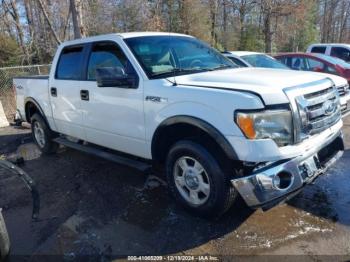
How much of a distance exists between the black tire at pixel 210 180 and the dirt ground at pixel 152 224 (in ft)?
0.57

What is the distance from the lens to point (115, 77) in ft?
13.2

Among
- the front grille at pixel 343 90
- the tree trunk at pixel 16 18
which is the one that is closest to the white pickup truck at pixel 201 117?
the front grille at pixel 343 90

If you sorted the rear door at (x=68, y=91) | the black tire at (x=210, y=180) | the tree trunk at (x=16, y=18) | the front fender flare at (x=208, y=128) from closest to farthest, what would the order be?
the front fender flare at (x=208, y=128)
the black tire at (x=210, y=180)
the rear door at (x=68, y=91)
the tree trunk at (x=16, y=18)

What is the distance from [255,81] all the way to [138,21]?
1805 centimetres

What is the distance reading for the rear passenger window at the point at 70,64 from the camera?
17.1 feet

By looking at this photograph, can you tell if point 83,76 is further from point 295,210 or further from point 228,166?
point 295,210

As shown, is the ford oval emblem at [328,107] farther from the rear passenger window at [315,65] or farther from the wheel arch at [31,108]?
the rear passenger window at [315,65]

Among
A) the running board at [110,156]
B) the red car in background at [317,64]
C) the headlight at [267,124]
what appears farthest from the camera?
the red car in background at [317,64]

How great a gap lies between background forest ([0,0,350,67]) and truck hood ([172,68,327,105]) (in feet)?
29.0

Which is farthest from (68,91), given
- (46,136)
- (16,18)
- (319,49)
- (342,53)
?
(16,18)

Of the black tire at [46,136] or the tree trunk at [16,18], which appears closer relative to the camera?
the black tire at [46,136]

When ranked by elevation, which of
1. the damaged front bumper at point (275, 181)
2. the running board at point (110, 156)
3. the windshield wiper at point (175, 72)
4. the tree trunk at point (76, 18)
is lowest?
the running board at point (110, 156)

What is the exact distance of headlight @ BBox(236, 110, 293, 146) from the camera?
3115 millimetres

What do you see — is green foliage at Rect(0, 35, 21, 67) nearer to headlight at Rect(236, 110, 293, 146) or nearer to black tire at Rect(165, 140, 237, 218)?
black tire at Rect(165, 140, 237, 218)
